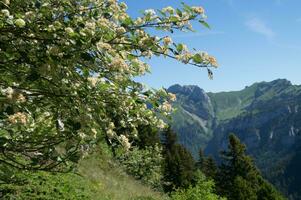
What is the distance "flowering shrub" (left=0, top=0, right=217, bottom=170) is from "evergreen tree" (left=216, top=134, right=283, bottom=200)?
5913cm

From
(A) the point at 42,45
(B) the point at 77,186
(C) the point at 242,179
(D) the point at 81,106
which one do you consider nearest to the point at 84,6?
(A) the point at 42,45

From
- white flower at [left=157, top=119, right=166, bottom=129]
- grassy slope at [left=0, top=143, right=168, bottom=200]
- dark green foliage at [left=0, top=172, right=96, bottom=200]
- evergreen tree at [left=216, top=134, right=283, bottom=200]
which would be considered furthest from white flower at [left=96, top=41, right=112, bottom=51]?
evergreen tree at [left=216, top=134, right=283, bottom=200]

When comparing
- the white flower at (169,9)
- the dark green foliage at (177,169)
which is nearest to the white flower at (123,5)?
the white flower at (169,9)

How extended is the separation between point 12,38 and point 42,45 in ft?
1.05

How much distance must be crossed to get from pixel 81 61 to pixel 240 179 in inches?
2389

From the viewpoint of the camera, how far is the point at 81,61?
4891mm

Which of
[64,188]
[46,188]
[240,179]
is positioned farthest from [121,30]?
[240,179]

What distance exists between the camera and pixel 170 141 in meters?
77.2

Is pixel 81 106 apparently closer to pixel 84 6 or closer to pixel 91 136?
pixel 91 136

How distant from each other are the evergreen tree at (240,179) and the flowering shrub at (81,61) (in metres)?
59.1

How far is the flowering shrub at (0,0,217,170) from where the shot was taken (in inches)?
178

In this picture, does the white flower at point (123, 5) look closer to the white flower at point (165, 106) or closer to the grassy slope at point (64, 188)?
the white flower at point (165, 106)

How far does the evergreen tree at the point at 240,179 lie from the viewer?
62.8 metres

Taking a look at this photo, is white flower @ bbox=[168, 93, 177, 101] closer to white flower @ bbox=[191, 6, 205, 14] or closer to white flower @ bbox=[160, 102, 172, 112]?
white flower @ bbox=[160, 102, 172, 112]
